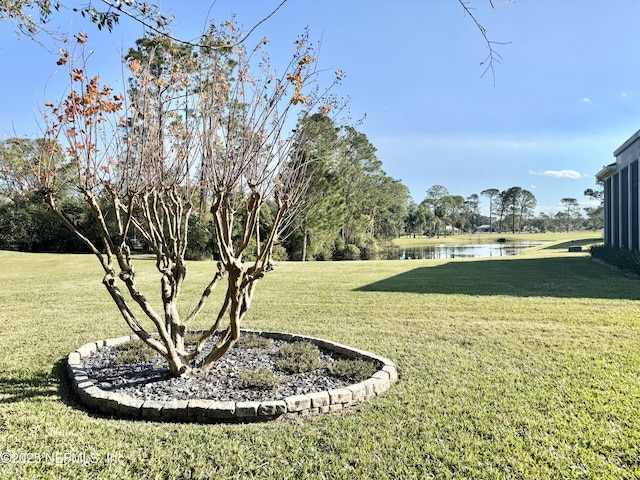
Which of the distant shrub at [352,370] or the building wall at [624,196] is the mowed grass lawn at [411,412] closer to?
the distant shrub at [352,370]

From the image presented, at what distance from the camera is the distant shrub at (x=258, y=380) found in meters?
3.19

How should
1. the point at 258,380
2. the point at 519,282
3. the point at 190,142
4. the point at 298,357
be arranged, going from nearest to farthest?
the point at 258,380 < the point at 190,142 < the point at 298,357 < the point at 519,282

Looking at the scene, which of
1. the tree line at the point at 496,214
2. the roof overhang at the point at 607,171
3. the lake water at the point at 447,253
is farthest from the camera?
the tree line at the point at 496,214

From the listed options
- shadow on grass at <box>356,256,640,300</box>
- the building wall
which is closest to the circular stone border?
shadow on grass at <box>356,256,640,300</box>

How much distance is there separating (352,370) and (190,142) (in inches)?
91.4

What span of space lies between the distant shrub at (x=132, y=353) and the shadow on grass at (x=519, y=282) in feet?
18.3

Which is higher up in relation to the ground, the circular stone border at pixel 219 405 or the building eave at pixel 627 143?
the building eave at pixel 627 143

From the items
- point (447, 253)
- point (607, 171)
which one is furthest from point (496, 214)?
→ point (607, 171)

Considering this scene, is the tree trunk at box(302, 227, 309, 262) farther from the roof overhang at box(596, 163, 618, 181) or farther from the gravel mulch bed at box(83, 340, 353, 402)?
the gravel mulch bed at box(83, 340, 353, 402)

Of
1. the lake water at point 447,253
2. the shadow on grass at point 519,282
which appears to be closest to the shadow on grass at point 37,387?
the shadow on grass at point 519,282

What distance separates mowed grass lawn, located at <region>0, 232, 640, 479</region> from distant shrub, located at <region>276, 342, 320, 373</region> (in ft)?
2.37

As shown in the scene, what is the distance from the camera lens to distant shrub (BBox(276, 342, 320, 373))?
363cm

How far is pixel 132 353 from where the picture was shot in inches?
157

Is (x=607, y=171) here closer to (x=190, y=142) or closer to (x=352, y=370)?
(x=352, y=370)
